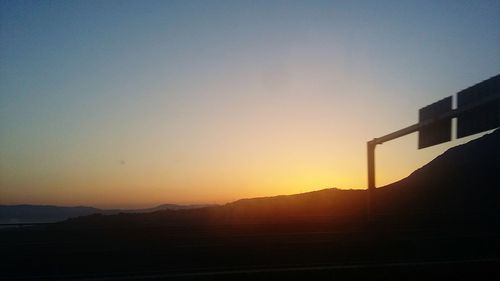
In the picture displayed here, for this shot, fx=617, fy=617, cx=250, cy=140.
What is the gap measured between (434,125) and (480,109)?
388cm

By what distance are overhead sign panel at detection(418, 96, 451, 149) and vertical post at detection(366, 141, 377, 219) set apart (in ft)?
24.7

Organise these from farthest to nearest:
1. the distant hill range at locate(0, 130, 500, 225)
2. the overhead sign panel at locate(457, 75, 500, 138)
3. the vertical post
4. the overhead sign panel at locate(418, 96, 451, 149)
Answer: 1. the distant hill range at locate(0, 130, 500, 225)
2. the vertical post
3. the overhead sign panel at locate(418, 96, 451, 149)
4. the overhead sign panel at locate(457, 75, 500, 138)

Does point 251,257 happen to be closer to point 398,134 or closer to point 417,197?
point 398,134

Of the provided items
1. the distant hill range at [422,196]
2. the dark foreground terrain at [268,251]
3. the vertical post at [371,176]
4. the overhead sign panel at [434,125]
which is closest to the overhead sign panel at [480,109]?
the overhead sign panel at [434,125]

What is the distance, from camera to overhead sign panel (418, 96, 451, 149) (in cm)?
2708

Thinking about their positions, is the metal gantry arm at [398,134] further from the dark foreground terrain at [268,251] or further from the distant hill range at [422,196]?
the distant hill range at [422,196]

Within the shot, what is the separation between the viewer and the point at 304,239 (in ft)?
88.7

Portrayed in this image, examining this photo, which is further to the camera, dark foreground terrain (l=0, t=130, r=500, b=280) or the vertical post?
the vertical post

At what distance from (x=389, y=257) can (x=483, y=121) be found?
6765 millimetres

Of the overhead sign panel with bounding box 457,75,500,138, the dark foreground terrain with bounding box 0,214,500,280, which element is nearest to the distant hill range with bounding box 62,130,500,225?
the dark foreground terrain with bounding box 0,214,500,280

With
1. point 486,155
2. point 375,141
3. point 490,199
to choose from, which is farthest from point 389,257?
point 486,155

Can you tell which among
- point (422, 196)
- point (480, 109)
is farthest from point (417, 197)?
A: point (480, 109)

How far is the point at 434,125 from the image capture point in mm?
28062

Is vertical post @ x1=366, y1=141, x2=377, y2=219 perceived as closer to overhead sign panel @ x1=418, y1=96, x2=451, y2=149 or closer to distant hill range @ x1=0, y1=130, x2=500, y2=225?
overhead sign panel @ x1=418, y1=96, x2=451, y2=149
